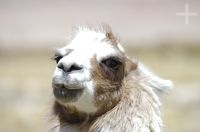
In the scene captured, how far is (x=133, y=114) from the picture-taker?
20.5 feet

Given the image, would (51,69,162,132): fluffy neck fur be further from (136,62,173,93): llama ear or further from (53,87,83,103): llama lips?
(53,87,83,103): llama lips

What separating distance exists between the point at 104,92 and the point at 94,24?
16.3 ft

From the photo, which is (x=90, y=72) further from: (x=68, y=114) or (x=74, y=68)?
(x=68, y=114)

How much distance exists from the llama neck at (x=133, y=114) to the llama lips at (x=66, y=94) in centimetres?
29

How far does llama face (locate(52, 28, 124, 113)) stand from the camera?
19.6ft

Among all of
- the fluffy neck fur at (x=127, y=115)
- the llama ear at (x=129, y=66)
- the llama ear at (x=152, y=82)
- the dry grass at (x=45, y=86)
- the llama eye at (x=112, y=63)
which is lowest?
the dry grass at (x=45, y=86)

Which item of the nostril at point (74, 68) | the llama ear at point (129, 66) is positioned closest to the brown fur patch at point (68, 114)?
the nostril at point (74, 68)

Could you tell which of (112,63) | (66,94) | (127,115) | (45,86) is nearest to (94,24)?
(45,86)

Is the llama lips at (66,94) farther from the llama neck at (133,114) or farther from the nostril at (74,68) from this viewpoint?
the llama neck at (133,114)

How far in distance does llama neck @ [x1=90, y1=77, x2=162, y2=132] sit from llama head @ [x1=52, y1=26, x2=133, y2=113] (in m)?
0.07

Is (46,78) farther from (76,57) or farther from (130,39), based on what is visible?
(76,57)

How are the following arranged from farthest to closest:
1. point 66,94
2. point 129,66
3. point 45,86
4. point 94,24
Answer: point 45,86 → point 94,24 → point 129,66 → point 66,94

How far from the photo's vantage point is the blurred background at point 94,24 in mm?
13195

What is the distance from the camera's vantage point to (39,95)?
13.6m
